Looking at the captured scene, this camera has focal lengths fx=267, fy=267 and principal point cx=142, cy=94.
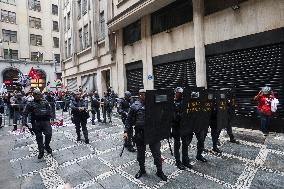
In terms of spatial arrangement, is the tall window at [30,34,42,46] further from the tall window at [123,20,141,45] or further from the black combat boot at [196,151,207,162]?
the black combat boot at [196,151,207,162]

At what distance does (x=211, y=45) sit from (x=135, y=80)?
7.48m

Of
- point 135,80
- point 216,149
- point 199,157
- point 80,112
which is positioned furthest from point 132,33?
point 199,157

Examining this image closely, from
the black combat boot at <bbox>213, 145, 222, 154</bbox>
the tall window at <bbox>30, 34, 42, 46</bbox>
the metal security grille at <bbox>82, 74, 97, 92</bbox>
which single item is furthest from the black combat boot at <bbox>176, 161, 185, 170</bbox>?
the tall window at <bbox>30, 34, 42, 46</bbox>

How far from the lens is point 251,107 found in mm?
11008

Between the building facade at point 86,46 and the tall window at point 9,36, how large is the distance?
9431 millimetres

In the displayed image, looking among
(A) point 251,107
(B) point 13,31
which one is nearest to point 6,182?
(A) point 251,107

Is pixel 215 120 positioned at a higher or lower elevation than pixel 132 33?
lower

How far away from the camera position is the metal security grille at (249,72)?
32.8ft

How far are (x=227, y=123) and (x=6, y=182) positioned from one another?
638 cm

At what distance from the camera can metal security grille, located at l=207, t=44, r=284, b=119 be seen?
1001cm

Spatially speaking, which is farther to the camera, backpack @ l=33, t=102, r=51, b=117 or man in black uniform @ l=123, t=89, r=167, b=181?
backpack @ l=33, t=102, r=51, b=117

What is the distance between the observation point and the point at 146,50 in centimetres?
1712

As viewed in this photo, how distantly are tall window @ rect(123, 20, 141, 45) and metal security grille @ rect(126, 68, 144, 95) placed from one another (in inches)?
86.0

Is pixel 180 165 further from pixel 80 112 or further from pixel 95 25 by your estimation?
pixel 95 25
